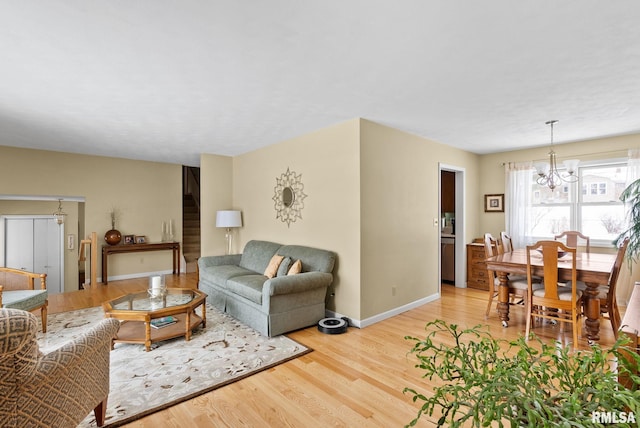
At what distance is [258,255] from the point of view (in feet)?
16.1

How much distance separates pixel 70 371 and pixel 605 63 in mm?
4058

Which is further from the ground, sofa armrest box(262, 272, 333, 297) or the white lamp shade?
the white lamp shade

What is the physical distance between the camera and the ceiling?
70.7 inches

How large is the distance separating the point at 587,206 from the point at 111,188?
8.67m

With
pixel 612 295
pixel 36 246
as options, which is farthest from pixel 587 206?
pixel 36 246

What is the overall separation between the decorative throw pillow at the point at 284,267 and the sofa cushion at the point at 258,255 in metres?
0.55

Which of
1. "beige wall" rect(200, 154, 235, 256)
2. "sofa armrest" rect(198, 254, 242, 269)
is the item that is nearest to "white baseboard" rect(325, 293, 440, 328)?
"sofa armrest" rect(198, 254, 242, 269)

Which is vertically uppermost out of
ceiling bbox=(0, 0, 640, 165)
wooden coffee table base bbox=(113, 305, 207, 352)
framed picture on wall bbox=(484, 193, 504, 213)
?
ceiling bbox=(0, 0, 640, 165)

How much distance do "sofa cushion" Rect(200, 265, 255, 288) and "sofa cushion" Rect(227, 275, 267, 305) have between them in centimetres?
20

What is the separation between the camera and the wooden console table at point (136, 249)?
20.4ft

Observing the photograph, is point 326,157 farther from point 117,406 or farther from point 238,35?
point 117,406

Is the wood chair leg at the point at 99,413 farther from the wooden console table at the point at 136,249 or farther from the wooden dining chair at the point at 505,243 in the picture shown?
the wooden console table at the point at 136,249

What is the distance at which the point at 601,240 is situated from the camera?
4773 millimetres
